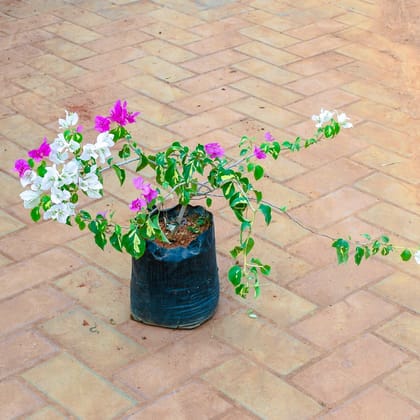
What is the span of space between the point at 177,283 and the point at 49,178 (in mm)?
820

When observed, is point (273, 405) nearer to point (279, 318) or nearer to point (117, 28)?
point (279, 318)

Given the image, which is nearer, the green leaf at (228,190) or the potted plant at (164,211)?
the potted plant at (164,211)

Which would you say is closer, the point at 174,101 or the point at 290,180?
the point at 290,180

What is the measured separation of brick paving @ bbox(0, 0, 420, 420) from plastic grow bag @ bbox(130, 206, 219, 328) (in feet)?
0.28

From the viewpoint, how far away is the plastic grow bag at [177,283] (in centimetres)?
409

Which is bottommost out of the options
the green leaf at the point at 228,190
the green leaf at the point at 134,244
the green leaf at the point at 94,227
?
the green leaf at the point at 134,244

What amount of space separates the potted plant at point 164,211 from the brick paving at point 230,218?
182mm

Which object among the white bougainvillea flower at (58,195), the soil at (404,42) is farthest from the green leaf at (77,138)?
the soil at (404,42)

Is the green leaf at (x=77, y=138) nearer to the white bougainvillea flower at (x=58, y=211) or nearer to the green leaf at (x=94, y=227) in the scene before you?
the white bougainvillea flower at (x=58, y=211)

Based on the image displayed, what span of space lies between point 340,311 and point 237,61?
2916mm

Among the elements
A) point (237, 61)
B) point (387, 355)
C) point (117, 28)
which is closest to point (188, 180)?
point (387, 355)

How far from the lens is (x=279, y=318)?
14.5 feet

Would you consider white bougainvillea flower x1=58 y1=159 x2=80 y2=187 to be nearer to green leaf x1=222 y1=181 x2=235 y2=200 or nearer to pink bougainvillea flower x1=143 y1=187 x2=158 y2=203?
pink bougainvillea flower x1=143 y1=187 x2=158 y2=203

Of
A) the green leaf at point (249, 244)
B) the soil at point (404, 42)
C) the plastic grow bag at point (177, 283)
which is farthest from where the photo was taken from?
the soil at point (404, 42)
